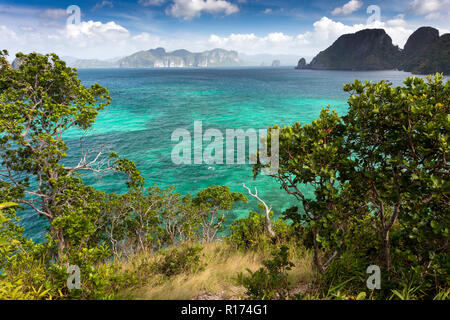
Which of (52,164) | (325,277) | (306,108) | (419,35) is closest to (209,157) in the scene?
(52,164)

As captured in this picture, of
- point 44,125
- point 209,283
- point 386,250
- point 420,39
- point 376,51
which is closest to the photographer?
point 386,250

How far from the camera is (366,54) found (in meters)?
Result: 181

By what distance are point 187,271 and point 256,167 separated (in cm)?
396

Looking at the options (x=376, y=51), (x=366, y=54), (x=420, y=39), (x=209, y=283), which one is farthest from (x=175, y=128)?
(x=420, y=39)

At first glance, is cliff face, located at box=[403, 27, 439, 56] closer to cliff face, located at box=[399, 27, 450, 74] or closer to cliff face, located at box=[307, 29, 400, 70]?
cliff face, located at box=[399, 27, 450, 74]

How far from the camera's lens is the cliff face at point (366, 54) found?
173 m

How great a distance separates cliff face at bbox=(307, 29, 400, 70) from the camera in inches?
6796

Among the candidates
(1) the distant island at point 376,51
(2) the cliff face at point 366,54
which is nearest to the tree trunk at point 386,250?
(1) the distant island at point 376,51

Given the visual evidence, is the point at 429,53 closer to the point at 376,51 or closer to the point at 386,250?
the point at 376,51

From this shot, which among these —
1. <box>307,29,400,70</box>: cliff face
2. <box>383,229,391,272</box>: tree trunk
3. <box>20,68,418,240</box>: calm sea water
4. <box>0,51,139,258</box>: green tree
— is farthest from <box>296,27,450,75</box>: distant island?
<box>0,51,139,258</box>: green tree

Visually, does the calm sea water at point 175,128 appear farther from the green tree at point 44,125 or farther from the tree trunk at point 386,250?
the tree trunk at point 386,250

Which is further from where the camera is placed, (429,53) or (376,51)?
(376,51)

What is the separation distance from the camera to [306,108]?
49.6m

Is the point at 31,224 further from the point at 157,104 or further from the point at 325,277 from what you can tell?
the point at 157,104
